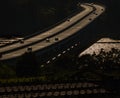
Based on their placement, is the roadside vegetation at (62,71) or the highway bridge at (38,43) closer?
the roadside vegetation at (62,71)

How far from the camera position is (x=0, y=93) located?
143ft

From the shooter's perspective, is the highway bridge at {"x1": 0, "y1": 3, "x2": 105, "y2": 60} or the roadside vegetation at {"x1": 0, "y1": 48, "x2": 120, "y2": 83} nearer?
the roadside vegetation at {"x1": 0, "y1": 48, "x2": 120, "y2": 83}

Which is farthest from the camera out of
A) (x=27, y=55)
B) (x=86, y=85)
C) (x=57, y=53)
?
(x=57, y=53)

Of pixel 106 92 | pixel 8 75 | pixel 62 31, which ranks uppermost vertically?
pixel 62 31

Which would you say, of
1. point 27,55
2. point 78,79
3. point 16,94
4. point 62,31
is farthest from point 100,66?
point 62,31

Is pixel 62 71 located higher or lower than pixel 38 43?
lower

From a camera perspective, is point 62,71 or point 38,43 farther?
point 38,43

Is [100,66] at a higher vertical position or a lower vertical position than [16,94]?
higher

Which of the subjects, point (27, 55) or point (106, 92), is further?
point (27, 55)

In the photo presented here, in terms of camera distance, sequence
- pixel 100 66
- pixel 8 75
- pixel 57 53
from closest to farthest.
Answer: pixel 8 75 < pixel 100 66 < pixel 57 53

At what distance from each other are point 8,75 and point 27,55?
51.4ft

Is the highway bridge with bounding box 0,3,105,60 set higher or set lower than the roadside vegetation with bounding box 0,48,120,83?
higher

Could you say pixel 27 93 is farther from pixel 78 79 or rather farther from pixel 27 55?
pixel 27 55

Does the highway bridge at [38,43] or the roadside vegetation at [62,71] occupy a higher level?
the highway bridge at [38,43]
